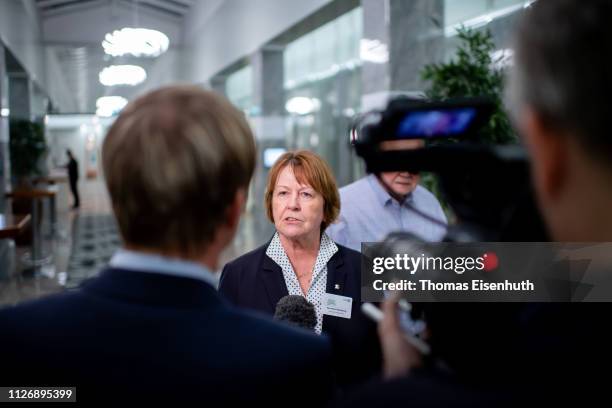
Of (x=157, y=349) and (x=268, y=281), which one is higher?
(x=157, y=349)

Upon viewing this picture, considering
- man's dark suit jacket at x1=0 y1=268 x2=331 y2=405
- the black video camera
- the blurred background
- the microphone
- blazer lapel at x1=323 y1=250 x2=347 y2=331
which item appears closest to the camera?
the black video camera

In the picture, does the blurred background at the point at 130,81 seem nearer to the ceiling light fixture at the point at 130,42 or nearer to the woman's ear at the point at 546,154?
the ceiling light fixture at the point at 130,42

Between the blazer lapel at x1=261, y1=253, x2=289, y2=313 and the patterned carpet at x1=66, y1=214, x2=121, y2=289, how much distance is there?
17.5ft

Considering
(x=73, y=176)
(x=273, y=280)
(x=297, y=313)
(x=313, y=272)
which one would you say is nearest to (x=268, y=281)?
(x=273, y=280)

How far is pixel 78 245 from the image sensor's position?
1130cm

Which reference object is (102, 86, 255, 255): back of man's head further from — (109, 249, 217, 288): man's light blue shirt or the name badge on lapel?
the name badge on lapel

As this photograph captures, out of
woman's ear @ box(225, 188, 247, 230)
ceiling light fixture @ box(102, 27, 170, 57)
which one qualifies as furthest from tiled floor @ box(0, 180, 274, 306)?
woman's ear @ box(225, 188, 247, 230)

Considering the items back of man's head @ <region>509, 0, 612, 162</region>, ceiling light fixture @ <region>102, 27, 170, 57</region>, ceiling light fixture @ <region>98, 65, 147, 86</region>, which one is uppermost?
ceiling light fixture @ <region>102, 27, 170, 57</region>

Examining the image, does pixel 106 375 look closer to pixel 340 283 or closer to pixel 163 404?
pixel 163 404

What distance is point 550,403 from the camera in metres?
0.70

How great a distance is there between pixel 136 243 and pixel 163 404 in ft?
0.82

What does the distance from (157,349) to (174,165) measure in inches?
10.7

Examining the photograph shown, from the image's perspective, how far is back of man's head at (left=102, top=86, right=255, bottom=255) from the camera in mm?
968

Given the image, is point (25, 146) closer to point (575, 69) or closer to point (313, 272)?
point (313, 272)
